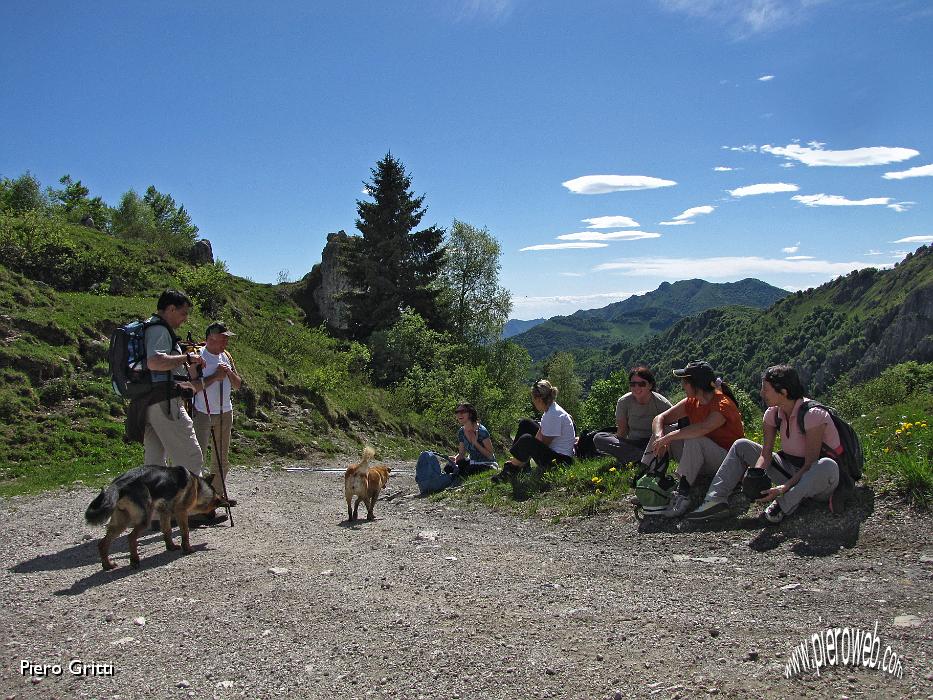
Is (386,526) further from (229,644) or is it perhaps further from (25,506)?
(25,506)

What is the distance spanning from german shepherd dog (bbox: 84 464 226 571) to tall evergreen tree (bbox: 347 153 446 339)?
28.4 meters

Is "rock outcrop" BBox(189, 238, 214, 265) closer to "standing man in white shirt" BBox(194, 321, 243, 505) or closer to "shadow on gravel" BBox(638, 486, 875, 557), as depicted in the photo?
"standing man in white shirt" BBox(194, 321, 243, 505)

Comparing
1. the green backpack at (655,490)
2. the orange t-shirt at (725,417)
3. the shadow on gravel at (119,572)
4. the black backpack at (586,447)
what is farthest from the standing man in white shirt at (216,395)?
the orange t-shirt at (725,417)

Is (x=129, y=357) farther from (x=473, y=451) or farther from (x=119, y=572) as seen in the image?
(x=473, y=451)

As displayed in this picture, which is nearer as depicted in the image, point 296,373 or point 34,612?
point 34,612

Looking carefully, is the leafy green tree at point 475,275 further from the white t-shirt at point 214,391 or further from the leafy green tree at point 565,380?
the white t-shirt at point 214,391

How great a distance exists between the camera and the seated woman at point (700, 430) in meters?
7.13

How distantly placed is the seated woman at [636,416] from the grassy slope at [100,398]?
844 centimetres

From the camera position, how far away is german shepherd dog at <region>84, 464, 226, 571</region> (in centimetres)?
567

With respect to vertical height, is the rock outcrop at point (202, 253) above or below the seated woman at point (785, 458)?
above

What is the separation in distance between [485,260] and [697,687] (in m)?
46.0

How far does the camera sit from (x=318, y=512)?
9156 mm

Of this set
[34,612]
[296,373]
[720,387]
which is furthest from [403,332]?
[34,612]

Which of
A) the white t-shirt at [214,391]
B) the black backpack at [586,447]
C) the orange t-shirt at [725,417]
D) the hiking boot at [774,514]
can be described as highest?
the white t-shirt at [214,391]
